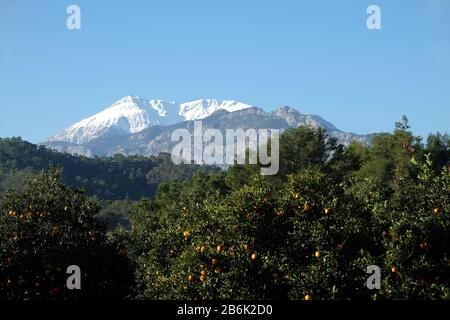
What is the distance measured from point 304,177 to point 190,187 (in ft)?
192

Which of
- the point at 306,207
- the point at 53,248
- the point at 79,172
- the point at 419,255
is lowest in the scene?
the point at 53,248

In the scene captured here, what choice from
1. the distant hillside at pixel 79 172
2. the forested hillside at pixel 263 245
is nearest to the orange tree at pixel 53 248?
the forested hillside at pixel 263 245

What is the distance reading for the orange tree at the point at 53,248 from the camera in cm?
1334

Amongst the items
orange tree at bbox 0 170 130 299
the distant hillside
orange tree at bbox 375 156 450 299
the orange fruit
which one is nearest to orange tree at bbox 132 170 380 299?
the orange fruit

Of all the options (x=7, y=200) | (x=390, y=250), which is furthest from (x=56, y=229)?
(x=390, y=250)

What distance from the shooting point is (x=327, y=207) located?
12.8m

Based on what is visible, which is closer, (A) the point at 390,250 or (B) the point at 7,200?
(A) the point at 390,250

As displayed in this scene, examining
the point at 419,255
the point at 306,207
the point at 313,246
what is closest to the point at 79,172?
the point at 306,207

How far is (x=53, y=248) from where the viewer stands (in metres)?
13.7

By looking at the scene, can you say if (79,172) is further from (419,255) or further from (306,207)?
(419,255)
